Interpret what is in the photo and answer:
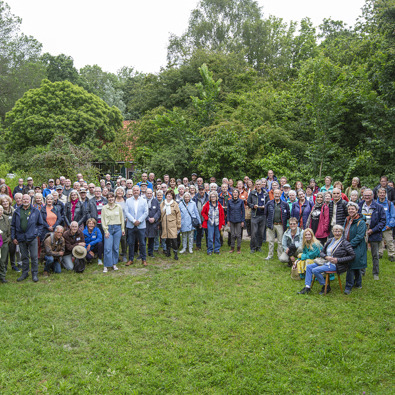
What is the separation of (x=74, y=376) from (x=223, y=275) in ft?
14.1

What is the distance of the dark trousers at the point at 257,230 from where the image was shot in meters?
10.1

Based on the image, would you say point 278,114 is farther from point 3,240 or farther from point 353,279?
point 3,240

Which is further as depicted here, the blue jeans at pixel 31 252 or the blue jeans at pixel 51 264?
the blue jeans at pixel 51 264

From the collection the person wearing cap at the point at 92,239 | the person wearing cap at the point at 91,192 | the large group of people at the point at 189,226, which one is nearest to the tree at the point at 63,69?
the large group of people at the point at 189,226

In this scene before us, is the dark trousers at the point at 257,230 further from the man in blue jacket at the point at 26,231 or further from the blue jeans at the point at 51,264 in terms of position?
the man in blue jacket at the point at 26,231

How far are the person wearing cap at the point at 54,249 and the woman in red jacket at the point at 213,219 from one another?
3.99 metres

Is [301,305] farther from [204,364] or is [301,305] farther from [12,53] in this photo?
[12,53]

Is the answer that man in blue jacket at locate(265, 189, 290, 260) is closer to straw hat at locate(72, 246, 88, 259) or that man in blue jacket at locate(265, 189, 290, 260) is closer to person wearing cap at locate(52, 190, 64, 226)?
straw hat at locate(72, 246, 88, 259)

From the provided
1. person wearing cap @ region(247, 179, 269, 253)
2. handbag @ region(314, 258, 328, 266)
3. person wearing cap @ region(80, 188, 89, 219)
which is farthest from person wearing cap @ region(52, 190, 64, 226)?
handbag @ region(314, 258, 328, 266)

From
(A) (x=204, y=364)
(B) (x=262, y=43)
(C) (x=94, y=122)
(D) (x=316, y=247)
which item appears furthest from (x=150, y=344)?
(B) (x=262, y=43)

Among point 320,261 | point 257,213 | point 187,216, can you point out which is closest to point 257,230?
point 257,213

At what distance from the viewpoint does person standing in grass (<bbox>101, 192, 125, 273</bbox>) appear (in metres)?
8.48

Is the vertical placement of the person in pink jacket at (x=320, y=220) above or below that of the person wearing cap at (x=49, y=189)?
below

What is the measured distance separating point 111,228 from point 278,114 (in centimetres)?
1230
